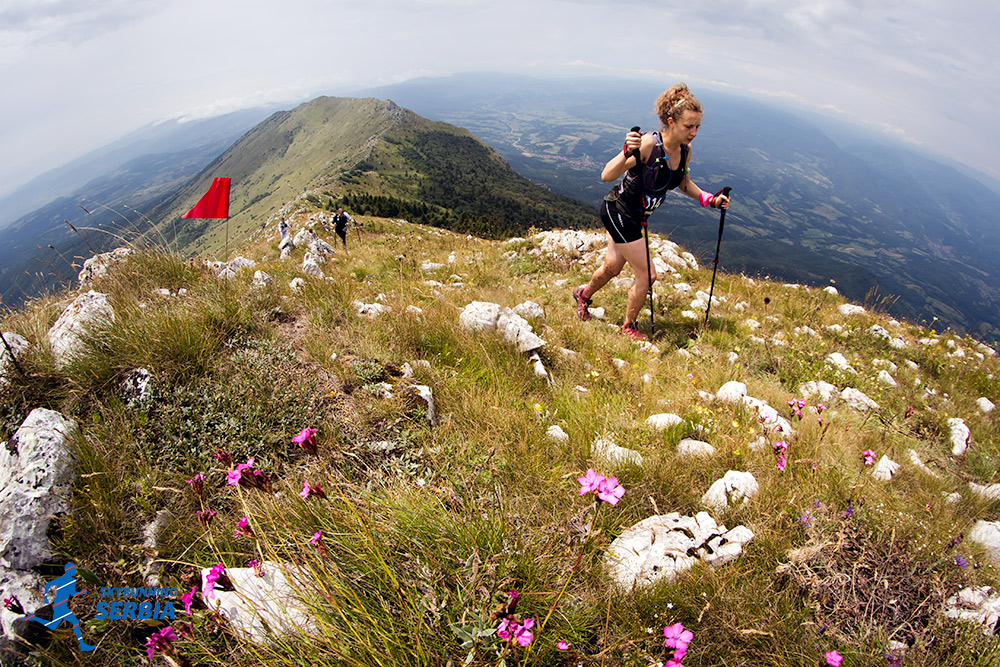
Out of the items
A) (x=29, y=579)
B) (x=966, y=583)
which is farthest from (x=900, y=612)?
(x=29, y=579)

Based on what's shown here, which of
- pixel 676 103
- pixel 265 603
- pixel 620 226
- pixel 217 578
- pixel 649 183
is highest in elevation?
pixel 676 103

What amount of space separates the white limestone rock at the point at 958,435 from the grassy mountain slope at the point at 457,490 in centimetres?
8

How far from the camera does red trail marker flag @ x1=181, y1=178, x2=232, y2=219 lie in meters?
5.48

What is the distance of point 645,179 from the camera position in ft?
17.5

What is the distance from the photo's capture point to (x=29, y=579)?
Result: 1.80 meters

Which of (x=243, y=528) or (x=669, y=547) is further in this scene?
(x=669, y=547)

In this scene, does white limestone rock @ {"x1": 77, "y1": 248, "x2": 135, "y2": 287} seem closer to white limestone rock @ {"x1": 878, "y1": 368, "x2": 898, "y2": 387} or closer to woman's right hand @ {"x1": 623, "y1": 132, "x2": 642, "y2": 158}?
woman's right hand @ {"x1": 623, "y1": 132, "x2": 642, "y2": 158}

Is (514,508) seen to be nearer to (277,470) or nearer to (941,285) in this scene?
(277,470)

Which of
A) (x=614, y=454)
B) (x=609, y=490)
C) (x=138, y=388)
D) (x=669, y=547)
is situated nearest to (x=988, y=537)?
(x=669, y=547)

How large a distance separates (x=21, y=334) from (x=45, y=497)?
2.33 meters

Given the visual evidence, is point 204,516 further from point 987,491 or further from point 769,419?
point 987,491

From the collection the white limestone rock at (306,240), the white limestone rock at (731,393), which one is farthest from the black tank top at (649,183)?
the white limestone rock at (306,240)

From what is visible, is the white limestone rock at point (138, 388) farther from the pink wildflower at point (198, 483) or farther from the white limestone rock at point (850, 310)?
the white limestone rock at point (850, 310)

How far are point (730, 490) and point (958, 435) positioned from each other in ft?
12.5
